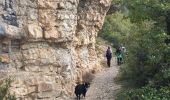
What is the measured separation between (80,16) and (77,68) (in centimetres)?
272

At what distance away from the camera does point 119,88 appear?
2259cm

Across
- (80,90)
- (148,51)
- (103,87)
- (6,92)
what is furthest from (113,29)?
(6,92)

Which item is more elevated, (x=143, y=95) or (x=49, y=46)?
(x=49, y=46)

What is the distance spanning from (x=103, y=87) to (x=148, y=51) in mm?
4593

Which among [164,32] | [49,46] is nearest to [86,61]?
[49,46]

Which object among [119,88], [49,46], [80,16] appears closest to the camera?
[49,46]

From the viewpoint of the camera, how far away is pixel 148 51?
19703 mm

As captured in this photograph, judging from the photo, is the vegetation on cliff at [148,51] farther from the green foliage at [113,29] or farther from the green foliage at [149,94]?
the green foliage at [113,29]

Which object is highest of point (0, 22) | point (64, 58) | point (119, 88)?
point (0, 22)

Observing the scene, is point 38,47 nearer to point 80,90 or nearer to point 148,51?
point 80,90

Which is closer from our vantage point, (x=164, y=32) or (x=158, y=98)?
(x=158, y=98)

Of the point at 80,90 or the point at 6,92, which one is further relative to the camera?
the point at 80,90

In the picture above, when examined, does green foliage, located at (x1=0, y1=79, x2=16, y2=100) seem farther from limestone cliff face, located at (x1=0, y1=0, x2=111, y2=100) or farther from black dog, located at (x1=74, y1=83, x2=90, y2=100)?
black dog, located at (x1=74, y1=83, x2=90, y2=100)

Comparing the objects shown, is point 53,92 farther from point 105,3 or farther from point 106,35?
point 106,35
